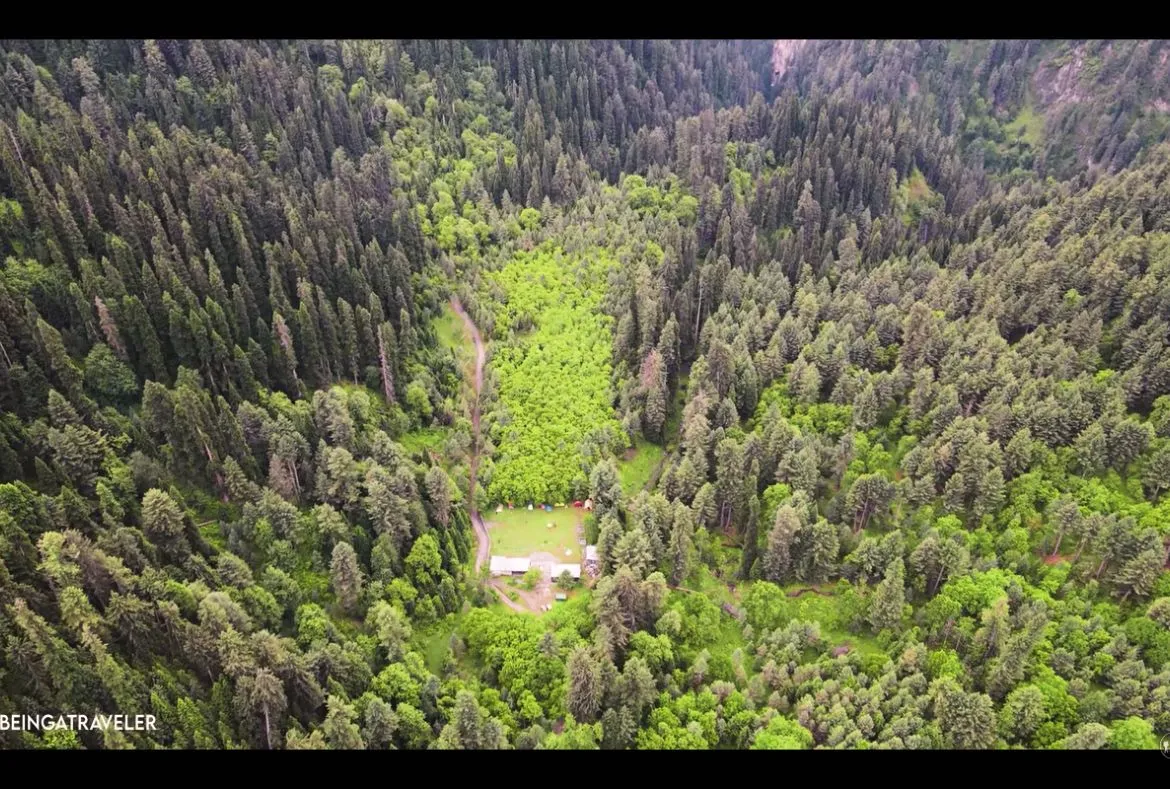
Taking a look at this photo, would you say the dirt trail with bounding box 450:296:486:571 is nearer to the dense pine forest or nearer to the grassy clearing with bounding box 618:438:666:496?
the dense pine forest

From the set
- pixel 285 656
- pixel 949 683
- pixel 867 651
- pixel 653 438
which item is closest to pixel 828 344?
pixel 653 438

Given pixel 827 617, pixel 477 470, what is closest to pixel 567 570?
pixel 477 470

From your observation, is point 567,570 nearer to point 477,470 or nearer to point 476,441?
point 477,470

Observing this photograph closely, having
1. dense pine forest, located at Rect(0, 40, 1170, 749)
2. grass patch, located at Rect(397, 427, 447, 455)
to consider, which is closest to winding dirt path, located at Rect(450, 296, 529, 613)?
dense pine forest, located at Rect(0, 40, 1170, 749)

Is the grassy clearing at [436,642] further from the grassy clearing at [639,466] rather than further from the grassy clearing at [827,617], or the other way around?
the grassy clearing at [827,617]

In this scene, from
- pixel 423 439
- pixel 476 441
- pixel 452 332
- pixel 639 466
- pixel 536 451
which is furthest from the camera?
pixel 452 332

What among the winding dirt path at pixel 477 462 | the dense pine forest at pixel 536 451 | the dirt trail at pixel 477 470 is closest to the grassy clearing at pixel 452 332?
the winding dirt path at pixel 477 462

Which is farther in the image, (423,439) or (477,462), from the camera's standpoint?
(477,462)
